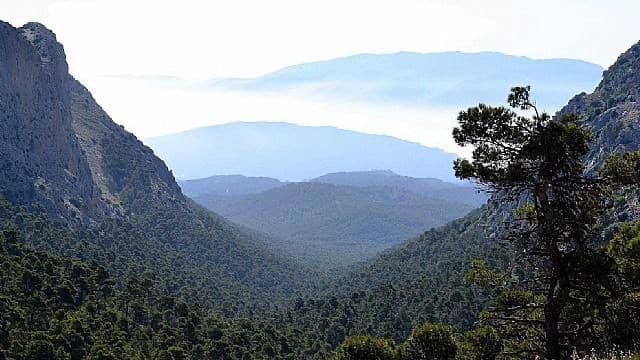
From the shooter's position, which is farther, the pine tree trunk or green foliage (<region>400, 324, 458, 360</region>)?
green foliage (<region>400, 324, 458, 360</region>)

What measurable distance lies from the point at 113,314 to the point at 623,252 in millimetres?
54362

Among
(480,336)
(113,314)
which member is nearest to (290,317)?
(113,314)

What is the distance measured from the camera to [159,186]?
183m

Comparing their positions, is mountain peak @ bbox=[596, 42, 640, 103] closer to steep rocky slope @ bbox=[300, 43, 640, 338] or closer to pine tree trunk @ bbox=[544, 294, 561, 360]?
steep rocky slope @ bbox=[300, 43, 640, 338]

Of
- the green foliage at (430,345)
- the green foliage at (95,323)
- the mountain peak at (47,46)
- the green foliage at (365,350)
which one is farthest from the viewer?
the mountain peak at (47,46)

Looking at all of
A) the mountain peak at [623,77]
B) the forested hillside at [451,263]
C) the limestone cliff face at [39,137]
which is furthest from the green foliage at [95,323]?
the mountain peak at [623,77]

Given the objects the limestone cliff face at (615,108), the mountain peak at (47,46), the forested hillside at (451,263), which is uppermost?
the mountain peak at (47,46)

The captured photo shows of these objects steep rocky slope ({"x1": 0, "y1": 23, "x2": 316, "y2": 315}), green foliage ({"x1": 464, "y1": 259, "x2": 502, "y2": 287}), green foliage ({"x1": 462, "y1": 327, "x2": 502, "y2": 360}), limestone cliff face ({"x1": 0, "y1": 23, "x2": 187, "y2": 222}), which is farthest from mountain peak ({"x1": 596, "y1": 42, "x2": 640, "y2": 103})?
limestone cliff face ({"x1": 0, "y1": 23, "x2": 187, "y2": 222})

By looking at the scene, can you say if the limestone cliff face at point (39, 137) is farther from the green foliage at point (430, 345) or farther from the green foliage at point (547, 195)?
the green foliage at point (547, 195)

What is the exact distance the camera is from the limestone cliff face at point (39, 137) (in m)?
127

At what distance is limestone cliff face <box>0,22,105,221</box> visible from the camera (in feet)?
418

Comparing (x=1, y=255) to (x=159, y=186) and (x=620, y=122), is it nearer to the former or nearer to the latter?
(x=620, y=122)

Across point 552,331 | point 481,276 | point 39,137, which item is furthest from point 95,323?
point 39,137

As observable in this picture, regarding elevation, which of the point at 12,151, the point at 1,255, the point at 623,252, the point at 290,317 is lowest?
the point at 290,317
